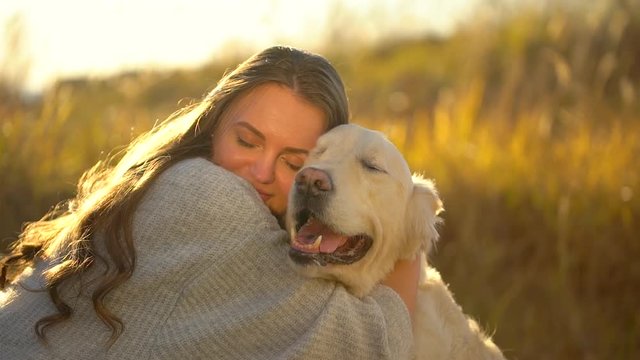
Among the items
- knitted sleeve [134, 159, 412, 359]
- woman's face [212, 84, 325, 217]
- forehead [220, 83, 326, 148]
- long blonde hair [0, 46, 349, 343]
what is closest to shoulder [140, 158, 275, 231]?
knitted sleeve [134, 159, 412, 359]

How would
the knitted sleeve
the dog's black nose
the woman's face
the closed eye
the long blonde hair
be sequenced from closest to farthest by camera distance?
1. the knitted sleeve
2. the long blonde hair
3. the dog's black nose
4. the closed eye
5. the woman's face

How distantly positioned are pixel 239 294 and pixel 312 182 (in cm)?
49

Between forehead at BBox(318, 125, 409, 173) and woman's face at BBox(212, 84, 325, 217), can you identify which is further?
woman's face at BBox(212, 84, 325, 217)

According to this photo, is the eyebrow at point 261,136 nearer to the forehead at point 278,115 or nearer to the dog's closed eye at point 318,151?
the forehead at point 278,115

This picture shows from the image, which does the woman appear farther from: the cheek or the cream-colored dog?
the cheek

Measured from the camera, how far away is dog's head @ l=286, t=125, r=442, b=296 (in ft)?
9.86

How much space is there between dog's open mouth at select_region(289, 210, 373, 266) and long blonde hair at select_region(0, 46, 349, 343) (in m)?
0.60

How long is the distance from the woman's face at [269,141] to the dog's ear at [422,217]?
0.52 meters

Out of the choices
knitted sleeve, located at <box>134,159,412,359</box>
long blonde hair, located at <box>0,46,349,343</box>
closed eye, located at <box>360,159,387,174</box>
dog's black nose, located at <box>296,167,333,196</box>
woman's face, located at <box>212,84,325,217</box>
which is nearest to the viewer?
knitted sleeve, located at <box>134,159,412,359</box>

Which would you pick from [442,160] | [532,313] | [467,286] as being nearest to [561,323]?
[532,313]

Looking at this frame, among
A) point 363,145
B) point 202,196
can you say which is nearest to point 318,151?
point 363,145

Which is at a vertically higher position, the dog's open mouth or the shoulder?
the shoulder

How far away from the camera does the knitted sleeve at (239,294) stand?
2.75m

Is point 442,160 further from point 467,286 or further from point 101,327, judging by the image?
point 101,327
